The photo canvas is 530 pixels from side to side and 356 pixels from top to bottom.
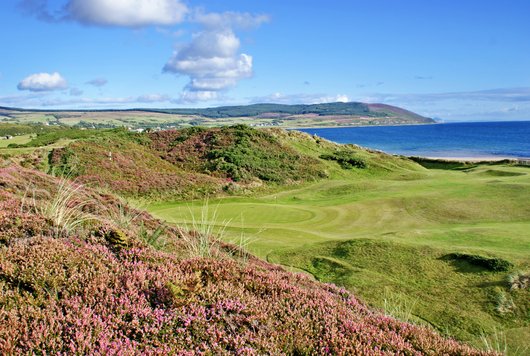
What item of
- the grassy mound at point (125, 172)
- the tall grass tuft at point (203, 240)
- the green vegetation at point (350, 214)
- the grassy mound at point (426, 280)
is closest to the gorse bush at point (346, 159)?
the green vegetation at point (350, 214)

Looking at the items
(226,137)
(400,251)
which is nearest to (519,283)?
(400,251)

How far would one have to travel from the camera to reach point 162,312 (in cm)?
431

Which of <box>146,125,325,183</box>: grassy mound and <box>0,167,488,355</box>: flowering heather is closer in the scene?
<box>0,167,488,355</box>: flowering heather

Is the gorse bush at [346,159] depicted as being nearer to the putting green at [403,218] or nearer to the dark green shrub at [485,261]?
the putting green at [403,218]

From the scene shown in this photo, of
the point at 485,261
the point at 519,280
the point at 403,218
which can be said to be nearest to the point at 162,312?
the point at 519,280

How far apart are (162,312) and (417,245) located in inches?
439

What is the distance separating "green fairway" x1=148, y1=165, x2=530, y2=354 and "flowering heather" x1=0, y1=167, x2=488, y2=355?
2759 mm

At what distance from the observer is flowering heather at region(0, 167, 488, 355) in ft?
12.8

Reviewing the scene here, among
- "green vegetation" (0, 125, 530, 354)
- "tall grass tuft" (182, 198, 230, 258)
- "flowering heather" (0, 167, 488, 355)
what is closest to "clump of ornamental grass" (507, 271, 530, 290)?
"green vegetation" (0, 125, 530, 354)

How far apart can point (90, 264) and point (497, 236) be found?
47.6 feet

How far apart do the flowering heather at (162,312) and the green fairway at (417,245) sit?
2759 mm

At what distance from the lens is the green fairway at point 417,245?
9.93 meters

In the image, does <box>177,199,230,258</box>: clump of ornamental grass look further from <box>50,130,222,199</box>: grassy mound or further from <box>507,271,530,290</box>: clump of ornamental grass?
<box>50,130,222,199</box>: grassy mound

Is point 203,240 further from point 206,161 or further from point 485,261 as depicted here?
point 206,161
